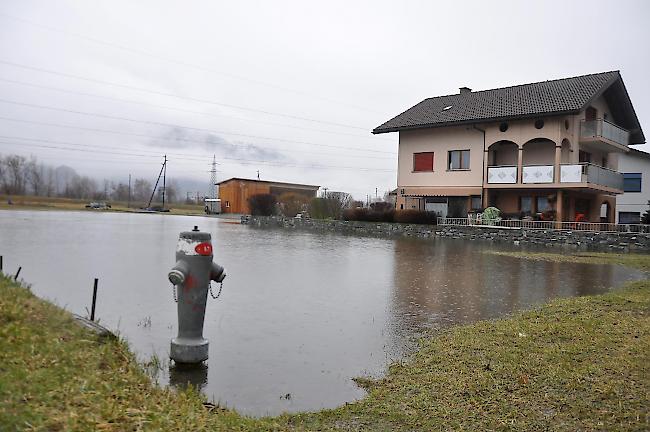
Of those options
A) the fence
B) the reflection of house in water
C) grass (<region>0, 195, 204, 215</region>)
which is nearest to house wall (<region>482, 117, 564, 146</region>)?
the fence

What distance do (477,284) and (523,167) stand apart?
62.3 feet

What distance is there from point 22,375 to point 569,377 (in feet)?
14.1

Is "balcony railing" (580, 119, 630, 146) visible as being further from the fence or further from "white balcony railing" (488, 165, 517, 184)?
the fence

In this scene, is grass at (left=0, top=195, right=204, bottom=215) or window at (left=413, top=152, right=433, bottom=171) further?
window at (left=413, top=152, right=433, bottom=171)

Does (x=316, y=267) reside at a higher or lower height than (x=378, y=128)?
lower

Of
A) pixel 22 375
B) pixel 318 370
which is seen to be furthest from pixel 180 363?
pixel 22 375

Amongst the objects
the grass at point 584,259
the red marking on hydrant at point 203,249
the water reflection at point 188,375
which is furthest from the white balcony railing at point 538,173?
the water reflection at point 188,375

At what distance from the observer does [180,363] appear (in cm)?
499

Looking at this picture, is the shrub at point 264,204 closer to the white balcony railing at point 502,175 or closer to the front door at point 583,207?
the white balcony railing at point 502,175

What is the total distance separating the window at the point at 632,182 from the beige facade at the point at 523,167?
5.72 meters

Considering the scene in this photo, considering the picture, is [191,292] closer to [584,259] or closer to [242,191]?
[584,259]

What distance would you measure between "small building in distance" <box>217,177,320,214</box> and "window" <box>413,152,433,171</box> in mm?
29879

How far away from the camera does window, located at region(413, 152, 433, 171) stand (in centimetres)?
3225

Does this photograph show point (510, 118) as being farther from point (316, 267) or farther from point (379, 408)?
point (379, 408)
